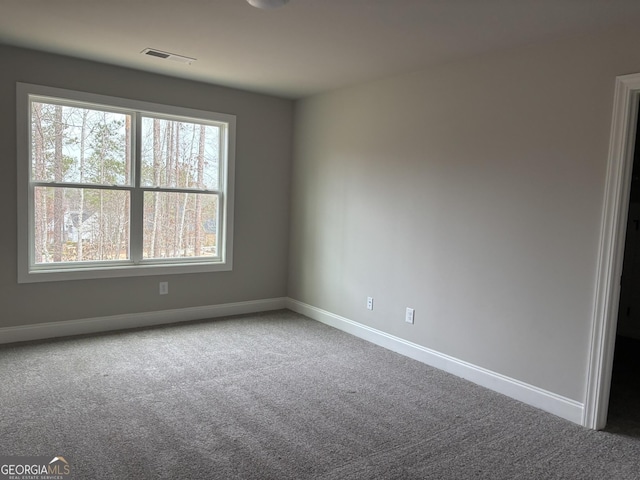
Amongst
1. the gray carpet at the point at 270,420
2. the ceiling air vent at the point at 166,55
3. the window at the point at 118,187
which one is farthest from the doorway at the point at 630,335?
the window at the point at 118,187

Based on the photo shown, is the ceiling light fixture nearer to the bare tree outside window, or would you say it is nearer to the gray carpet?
the bare tree outside window

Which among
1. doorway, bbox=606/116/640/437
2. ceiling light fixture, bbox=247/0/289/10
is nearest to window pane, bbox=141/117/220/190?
ceiling light fixture, bbox=247/0/289/10

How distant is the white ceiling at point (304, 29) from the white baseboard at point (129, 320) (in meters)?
2.37

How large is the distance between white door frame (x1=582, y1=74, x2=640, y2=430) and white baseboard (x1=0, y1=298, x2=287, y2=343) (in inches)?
136

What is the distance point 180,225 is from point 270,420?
8.83ft

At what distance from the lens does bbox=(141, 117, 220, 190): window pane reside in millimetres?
4562

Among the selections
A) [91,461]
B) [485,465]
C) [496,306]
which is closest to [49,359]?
[91,461]

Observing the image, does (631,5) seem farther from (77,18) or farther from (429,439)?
(77,18)

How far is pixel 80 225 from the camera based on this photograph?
425 cm

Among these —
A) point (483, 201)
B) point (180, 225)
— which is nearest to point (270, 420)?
point (483, 201)

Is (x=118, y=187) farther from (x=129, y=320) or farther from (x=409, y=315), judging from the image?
(x=409, y=315)

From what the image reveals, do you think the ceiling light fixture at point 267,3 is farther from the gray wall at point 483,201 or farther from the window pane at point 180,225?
the window pane at point 180,225

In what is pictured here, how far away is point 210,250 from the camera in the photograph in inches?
199

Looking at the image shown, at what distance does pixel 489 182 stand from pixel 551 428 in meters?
1.69
